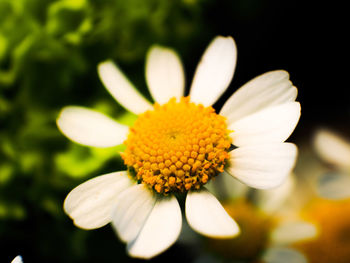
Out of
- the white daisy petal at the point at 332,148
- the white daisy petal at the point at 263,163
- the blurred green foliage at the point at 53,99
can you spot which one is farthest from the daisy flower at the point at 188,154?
the white daisy petal at the point at 332,148

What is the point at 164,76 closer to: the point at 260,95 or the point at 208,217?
the point at 260,95

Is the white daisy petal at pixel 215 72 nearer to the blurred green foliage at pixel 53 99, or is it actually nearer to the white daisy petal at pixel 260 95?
the white daisy petal at pixel 260 95

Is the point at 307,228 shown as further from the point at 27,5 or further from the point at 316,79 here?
the point at 27,5

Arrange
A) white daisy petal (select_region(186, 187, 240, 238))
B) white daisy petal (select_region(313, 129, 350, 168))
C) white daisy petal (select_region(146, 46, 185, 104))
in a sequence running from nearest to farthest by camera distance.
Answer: white daisy petal (select_region(186, 187, 240, 238)), white daisy petal (select_region(146, 46, 185, 104)), white daisy petal (select_region(313, 129, 350, 168))

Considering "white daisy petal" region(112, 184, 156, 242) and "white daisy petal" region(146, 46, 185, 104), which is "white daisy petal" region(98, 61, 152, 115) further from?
"white daisy petal" region(112, 184, 156, 242)

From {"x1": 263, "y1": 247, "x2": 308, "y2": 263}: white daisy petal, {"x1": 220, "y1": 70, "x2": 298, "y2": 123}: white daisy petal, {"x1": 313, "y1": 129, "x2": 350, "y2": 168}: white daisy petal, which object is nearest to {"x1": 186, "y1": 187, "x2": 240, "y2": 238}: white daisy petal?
{"x1": 220, "y1": 70, "x2": 298, "y2": 123}: white daisy petal

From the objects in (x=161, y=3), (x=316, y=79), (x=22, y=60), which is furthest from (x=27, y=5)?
(x=316, y=79)
